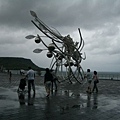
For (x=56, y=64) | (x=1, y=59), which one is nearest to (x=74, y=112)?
(x=56, y=64)

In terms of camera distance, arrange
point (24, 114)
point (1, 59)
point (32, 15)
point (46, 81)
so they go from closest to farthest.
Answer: point (24, 114)
point (46, 81)
point (32, 15)
point (1, 59)

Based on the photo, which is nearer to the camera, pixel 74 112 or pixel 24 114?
pixel 24 114

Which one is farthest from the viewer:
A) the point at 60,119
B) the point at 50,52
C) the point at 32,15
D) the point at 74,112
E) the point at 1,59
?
the point at 1,59

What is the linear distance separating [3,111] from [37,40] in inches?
565

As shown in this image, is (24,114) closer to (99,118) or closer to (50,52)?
(99,118)

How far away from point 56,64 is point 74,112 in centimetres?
1622

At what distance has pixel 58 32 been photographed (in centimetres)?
2523

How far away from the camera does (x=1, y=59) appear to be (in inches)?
5153

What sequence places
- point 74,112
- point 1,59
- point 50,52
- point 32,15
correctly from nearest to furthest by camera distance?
point 74,112 < point 32,15 < point 50,52 < point 1,59

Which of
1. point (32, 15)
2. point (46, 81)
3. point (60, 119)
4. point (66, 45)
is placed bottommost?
point (60, 119)

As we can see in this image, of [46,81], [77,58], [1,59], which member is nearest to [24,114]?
[46,81]

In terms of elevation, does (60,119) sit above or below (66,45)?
below

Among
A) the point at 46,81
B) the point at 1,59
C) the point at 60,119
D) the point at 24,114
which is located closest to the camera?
the point at 60,119

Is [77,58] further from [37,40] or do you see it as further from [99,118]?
[99,118]
